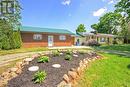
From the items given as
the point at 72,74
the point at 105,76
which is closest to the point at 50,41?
the point at 105,76

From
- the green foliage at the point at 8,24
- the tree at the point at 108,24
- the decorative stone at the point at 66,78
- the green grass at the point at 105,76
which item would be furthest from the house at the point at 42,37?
the tree at the point at 108,24

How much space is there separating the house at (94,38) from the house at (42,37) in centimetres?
813

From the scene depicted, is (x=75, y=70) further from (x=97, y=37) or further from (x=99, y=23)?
(x=99, y=23)

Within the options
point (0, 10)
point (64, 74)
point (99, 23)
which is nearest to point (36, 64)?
point (64, 74)

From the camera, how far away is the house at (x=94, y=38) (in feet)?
143

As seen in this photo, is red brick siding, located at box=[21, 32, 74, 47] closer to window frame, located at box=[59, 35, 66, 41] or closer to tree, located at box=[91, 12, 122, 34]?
window frame, located at box=[59, 35, 66, 41]

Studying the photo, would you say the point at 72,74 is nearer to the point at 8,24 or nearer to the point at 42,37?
the point at 8,24

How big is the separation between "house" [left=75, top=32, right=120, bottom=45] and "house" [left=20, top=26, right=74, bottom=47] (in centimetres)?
813

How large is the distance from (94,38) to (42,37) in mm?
20449

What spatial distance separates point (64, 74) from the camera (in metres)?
8.08

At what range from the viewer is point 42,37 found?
31266 millimetres

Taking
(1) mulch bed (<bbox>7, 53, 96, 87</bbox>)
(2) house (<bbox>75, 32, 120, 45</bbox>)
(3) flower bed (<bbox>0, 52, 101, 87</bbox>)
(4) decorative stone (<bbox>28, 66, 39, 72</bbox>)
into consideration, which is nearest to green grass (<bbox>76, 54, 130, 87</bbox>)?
(3) flower bed (<bbox>0, 52, 101, 87</bbox>)

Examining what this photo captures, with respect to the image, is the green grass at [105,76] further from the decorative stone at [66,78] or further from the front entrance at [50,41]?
the front entrance at [50,41]

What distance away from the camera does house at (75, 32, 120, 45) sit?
43566 mm
